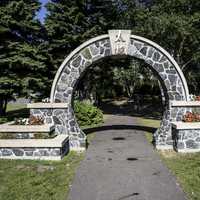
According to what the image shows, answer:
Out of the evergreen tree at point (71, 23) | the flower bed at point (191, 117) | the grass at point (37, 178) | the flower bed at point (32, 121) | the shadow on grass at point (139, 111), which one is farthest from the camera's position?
the shadow on grass at point (139, 111)

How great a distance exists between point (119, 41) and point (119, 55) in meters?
0.59

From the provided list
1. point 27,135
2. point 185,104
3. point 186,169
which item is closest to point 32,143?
point 27,135

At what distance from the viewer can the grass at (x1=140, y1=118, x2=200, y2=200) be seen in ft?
27.5

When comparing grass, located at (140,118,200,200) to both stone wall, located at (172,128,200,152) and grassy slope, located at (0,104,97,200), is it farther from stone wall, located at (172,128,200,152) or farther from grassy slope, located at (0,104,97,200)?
grassy slope, located at (0,104,97,200)

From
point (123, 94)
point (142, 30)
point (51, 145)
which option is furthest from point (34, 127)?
point (123, 94)

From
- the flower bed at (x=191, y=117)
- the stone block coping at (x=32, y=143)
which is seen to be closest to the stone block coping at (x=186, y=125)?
the flower bed at (x=191, y=117)

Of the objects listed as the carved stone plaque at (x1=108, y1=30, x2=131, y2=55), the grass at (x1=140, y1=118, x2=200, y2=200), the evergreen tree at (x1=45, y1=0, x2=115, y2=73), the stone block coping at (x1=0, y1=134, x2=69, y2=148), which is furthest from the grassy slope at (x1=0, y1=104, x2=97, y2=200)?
the evergreen tree at (x1=45, y1=0, x2=115, y2=73)

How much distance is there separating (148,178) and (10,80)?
48.7 ft

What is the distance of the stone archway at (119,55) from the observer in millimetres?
13781

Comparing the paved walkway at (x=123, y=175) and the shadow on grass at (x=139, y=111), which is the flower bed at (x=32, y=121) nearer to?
the paved walkway at (x=123, y=175)

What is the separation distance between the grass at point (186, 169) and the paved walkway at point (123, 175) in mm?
235

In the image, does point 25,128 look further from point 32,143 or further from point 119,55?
point 119,55

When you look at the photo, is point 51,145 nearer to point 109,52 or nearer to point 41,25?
point 109,52

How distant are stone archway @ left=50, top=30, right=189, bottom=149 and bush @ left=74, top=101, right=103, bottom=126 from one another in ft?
27.3
